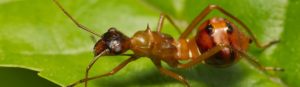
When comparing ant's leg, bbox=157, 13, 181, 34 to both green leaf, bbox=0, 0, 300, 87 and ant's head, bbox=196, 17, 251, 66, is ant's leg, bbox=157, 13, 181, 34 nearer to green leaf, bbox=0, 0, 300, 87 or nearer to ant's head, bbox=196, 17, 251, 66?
green leaf, bbox=0, 0, 300, 87

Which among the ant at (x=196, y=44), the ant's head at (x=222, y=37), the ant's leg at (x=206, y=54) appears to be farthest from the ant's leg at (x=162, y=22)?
the ant's leg at (x=206, y=54)

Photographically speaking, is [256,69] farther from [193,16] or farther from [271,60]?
[193,16]

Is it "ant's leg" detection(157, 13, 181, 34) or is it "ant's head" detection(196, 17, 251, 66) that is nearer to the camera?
"ant's head" detection(196, 17, 251, 66)

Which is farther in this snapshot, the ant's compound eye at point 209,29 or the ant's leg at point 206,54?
the ant's compound eye at point 209,29

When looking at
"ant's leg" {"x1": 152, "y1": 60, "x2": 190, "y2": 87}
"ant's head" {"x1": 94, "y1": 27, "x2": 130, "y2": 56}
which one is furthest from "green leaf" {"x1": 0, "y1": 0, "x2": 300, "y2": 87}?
"ant's head" {"x1": 94, "y1": 27, "x2": 130, "y2": 56}

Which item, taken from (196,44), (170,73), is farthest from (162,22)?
(170,73)

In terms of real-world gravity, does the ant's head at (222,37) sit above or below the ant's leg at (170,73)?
above

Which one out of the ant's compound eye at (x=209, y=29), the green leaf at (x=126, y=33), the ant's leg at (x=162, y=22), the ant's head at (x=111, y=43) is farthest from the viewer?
the ant's leg at (x=162, y=22)

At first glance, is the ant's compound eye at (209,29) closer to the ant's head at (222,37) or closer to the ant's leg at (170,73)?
the ant's head at (222,37)
